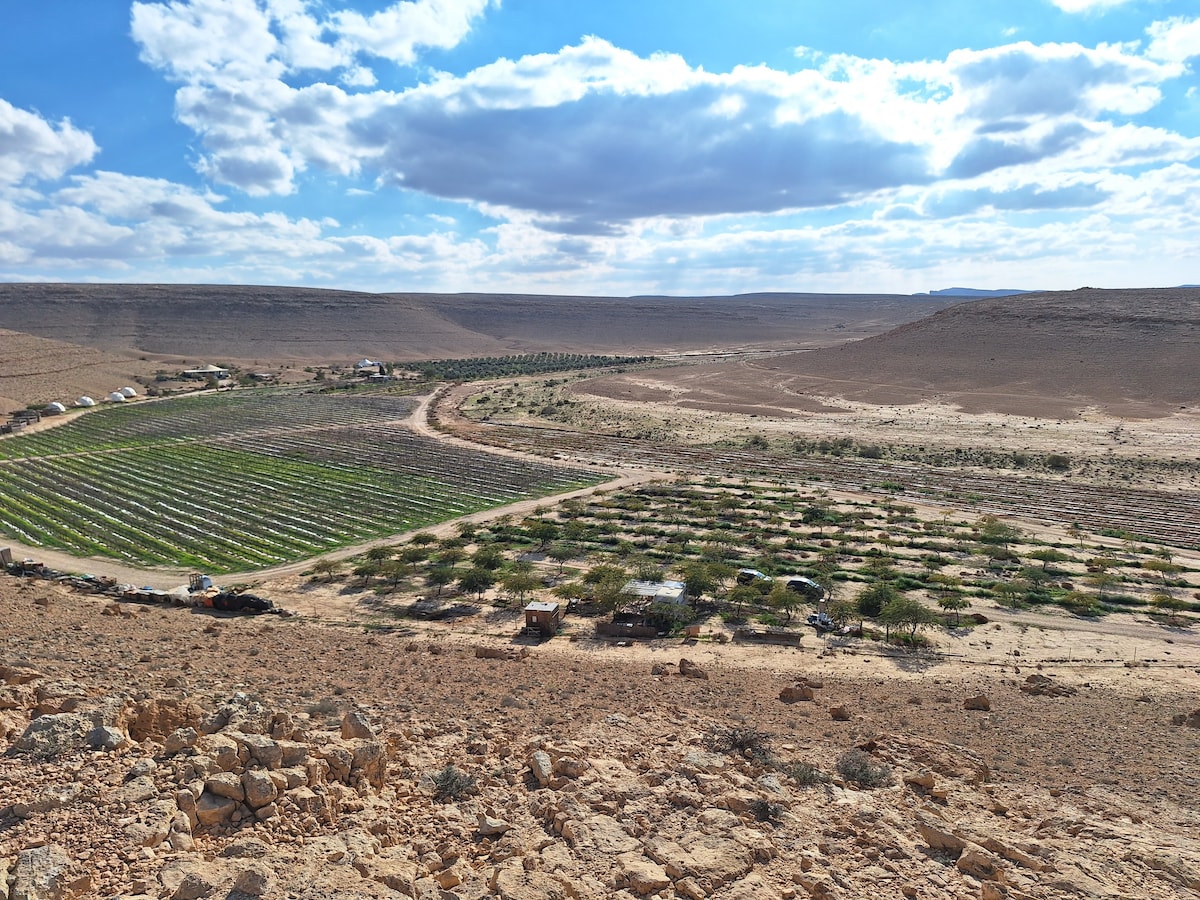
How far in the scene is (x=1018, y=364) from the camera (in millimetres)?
108438

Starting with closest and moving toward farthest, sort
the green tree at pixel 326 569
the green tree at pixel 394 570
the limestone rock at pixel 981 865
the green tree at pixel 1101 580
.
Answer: the limestone rock at pixel 981 865 < the green tree at pixel 1101 580 < the green tree at pixel 394 570 < the green tree at pixel 326 569

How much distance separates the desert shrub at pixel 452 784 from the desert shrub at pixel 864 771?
5920 millimetres

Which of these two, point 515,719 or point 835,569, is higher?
point 515,719

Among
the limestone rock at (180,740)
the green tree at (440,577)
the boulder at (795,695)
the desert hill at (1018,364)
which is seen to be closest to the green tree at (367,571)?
the green tree at (440,577)

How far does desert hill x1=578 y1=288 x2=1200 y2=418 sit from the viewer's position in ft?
304

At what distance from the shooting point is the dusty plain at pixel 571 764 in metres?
8.62

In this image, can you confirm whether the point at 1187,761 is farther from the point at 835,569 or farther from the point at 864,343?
the point at 864,343

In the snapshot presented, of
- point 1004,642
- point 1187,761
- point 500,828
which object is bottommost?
point 1004,642

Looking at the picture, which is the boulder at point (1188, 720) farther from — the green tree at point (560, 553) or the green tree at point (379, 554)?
the green tree at point (379, 554)

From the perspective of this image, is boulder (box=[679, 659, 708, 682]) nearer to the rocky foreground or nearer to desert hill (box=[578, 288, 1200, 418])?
the rocky foreground

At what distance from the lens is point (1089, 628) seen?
2723 centimetres

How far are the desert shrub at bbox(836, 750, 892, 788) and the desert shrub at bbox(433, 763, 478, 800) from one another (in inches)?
233

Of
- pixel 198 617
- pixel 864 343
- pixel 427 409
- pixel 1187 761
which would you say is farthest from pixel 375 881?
pixel 864 343

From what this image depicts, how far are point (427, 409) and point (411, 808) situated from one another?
8509 centimetres
